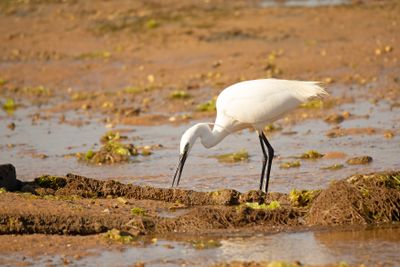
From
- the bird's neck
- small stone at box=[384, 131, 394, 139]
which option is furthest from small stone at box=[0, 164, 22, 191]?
small stone at box=[384, 131, 394, 139]

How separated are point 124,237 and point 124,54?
1198cm

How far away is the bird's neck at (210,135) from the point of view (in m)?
9.91

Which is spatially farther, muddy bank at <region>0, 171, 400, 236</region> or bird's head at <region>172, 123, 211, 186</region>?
bird's head at <region>172, 123, 211, 186</region>

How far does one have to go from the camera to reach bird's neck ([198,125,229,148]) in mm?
9906

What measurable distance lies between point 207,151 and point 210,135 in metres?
2.59

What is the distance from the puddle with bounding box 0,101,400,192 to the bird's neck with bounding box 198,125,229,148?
0.55m

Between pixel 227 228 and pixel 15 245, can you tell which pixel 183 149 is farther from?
pixel 15 245

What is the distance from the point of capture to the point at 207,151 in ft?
41.2

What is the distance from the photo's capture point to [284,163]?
37.1ft

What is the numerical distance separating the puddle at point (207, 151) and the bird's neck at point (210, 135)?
552mm

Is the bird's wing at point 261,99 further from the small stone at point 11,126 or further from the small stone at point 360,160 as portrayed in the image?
the small stone at point 11,126

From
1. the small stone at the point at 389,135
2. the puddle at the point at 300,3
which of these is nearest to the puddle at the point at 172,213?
the small stone at the point at 389,135

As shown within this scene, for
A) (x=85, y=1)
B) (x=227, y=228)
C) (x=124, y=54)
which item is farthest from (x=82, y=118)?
(x=85, y=1)

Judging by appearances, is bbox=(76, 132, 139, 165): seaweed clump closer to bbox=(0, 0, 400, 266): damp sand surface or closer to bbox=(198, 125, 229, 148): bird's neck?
bbox=(0, 0, 400, 266): damp sand surface
